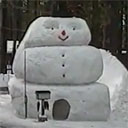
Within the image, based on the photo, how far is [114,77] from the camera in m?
14.7

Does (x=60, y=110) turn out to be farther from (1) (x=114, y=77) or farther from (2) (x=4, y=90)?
(2) (x=4, y=90)

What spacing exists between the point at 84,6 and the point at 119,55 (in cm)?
304

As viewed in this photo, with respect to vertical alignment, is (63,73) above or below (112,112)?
above

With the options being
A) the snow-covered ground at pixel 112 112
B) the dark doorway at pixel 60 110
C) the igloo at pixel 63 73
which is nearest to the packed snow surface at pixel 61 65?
the igloo at pixel 63 73

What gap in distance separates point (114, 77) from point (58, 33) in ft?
15.3

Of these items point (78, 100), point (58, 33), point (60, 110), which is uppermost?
point (58, 33)

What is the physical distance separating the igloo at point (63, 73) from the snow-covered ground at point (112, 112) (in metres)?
0.37

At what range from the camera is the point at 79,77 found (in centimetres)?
1030

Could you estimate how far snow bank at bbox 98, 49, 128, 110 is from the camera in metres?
13.1

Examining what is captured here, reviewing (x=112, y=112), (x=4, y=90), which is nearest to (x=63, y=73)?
(x=112, y=112)

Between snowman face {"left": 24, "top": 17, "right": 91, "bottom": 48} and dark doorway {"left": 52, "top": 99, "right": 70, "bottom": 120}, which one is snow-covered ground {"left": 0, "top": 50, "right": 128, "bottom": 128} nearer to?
dark doorway {"left": 52, "top": 99, "right": 70, "bottom": 120}

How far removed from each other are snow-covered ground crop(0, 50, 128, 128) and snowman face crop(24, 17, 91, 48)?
1854 millimetres

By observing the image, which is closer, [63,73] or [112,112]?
[63,73]

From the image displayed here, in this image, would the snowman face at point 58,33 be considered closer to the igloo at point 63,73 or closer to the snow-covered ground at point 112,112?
the igloo at point 63,73
